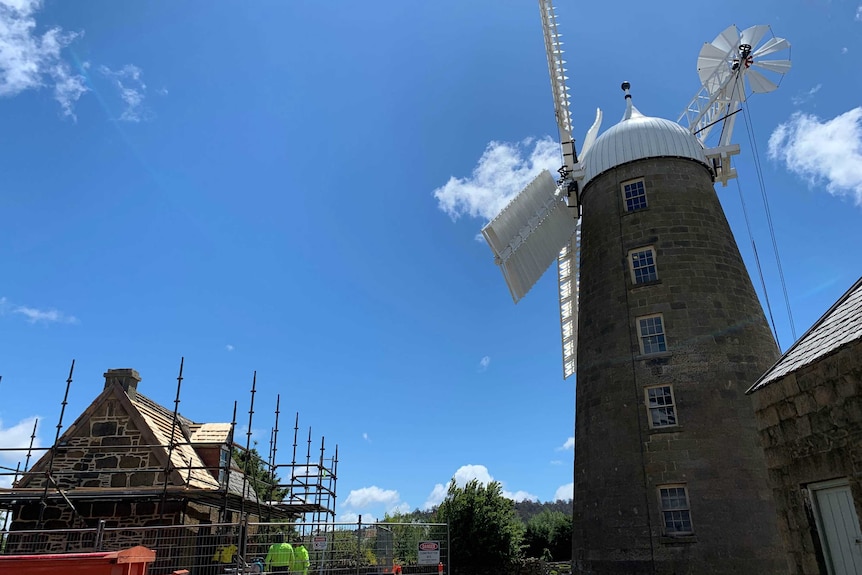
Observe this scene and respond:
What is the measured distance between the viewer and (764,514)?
49.6 ft

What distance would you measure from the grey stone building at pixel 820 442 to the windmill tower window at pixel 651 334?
7.43 meters

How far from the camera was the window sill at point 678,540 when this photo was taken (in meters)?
15.1

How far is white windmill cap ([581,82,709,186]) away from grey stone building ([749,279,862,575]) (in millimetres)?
10865

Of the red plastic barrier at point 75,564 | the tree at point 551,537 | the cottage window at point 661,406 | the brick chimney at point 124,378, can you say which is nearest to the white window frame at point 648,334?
the cottage window at point 661,406

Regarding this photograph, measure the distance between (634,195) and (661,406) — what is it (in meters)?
7.11

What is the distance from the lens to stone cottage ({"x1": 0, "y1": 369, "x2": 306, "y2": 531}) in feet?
54.4

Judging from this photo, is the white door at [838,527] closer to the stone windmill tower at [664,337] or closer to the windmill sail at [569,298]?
the stone windmill tower at [664,337]

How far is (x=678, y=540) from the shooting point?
1518 centimetres

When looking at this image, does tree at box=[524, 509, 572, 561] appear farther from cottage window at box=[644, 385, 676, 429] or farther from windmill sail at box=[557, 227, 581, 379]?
cottage window at box=[644, 385, 676, 429]

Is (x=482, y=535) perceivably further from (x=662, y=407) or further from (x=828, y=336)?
(x=828, y=336)

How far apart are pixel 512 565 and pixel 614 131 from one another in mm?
23290

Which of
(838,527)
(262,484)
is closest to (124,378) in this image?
(262,484)

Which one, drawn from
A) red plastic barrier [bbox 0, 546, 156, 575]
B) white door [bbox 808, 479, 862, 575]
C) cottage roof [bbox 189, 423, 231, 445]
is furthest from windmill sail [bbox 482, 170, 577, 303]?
red plastic barrier [bbox 0, 546, 156, 575]

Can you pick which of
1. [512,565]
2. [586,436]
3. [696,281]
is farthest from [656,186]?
[512,565]
